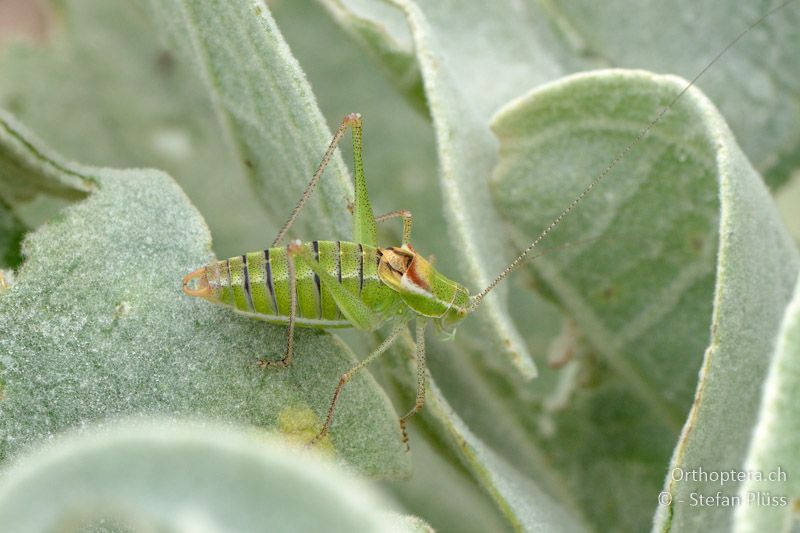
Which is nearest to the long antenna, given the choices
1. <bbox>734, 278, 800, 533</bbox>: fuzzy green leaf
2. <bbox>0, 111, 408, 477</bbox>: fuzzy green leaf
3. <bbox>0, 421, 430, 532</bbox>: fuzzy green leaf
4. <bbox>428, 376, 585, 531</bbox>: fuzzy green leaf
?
<bbox>428, 376, 585, 531</bbox>: fuzzy green leaf

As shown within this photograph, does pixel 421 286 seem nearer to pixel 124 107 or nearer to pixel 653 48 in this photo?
pixel 653 48

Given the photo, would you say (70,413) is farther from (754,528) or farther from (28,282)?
(754,528)

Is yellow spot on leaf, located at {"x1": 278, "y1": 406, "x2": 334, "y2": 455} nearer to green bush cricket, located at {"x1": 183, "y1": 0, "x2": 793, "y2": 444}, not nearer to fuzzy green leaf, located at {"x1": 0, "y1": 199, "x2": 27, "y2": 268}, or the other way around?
green bush cricket, located at {"x1": 183, "y1": 0, "x2": 793, "y2": 444}

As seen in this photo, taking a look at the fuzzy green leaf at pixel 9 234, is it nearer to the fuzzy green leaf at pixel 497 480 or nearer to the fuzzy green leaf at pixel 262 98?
the fuzzy green leaf at pixel 262 98

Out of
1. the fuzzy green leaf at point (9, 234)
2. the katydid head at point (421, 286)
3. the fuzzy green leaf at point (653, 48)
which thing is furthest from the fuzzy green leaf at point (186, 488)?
the fuzzy green leaf at point (653, 48)

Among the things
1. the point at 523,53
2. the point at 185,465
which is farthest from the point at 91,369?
the point at 523,53
